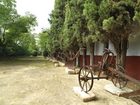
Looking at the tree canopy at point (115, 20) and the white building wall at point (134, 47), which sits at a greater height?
the tree canopy at point (115, 20)

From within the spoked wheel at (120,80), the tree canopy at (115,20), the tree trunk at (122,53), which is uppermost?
the tree canopy at (115,20)

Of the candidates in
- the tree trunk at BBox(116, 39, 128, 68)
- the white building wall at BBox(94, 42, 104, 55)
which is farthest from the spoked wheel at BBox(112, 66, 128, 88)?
the white building wall at BBox(94, 42, 104, 55)

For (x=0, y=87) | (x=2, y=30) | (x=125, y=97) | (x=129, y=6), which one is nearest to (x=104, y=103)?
(x=125, y=97)

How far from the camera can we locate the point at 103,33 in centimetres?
983

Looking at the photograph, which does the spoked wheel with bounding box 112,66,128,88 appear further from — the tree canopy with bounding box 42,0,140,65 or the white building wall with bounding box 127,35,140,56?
the white building wall with bounding box 127,35,140,56

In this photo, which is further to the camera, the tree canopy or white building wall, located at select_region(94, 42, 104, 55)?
white building wall, located at select_region(94, 42, 104, 55)

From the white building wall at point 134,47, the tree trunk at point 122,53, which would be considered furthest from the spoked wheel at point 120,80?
the white building wall at point 134,47

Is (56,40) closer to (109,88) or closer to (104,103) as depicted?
(109,88)

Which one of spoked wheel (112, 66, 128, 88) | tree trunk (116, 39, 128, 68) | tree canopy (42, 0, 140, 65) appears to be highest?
tree canopy (42, 0, 140, 65)

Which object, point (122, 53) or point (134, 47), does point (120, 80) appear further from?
point (134, 47)

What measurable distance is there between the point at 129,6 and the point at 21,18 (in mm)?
27839

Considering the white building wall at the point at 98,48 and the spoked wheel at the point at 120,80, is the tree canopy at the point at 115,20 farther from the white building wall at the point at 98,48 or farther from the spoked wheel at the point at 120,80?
the white building wall at the point at 98,48

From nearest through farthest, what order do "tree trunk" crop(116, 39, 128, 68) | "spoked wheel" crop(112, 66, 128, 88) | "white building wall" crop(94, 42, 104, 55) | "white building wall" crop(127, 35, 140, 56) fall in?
"spoked wheel" crop(112, 66, 128, 88) < "tree trunk" crop(116, 39, 128, 68) < "white building wall" crop(127, 35, 140, 56) < "white building wall" crop(94, 42, 104, 55)

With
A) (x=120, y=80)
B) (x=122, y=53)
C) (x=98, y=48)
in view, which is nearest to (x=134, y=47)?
(x=122, y=53)
